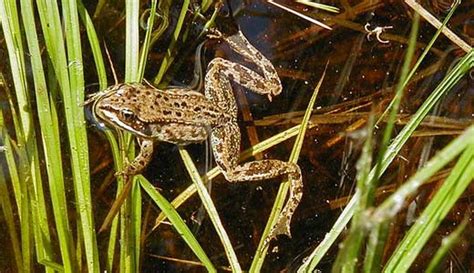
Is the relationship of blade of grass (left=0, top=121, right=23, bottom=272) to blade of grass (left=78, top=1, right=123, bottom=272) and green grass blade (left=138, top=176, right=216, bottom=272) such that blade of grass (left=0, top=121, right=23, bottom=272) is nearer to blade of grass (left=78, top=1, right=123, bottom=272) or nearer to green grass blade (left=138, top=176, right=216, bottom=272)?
blade of grass (left=78, top=1, right=123, bottom=272)

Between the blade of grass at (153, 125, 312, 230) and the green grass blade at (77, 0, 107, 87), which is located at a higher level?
the green grass blade at (77, 0, 107, 87)

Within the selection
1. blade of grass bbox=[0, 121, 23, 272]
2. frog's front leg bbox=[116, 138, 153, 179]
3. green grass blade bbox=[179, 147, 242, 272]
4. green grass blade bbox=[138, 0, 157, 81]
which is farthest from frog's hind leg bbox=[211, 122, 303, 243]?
blade of grass bbox=[0, 121, 23, 272]

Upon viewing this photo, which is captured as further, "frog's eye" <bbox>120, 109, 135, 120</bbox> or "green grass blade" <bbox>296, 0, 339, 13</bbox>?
"green grass blade" <bbox>296, 0, 339, 13</bbox>

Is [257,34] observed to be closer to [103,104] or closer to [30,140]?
[103,104]

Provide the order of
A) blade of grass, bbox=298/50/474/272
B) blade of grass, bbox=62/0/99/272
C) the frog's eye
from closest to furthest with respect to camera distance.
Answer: blade of grass, bbox=298/50/474/272
blade of grass, bbox=62/0/99/272
the frog's eye

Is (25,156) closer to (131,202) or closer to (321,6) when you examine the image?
(131,202)

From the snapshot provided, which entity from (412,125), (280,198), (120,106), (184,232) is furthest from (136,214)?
(412,125)
